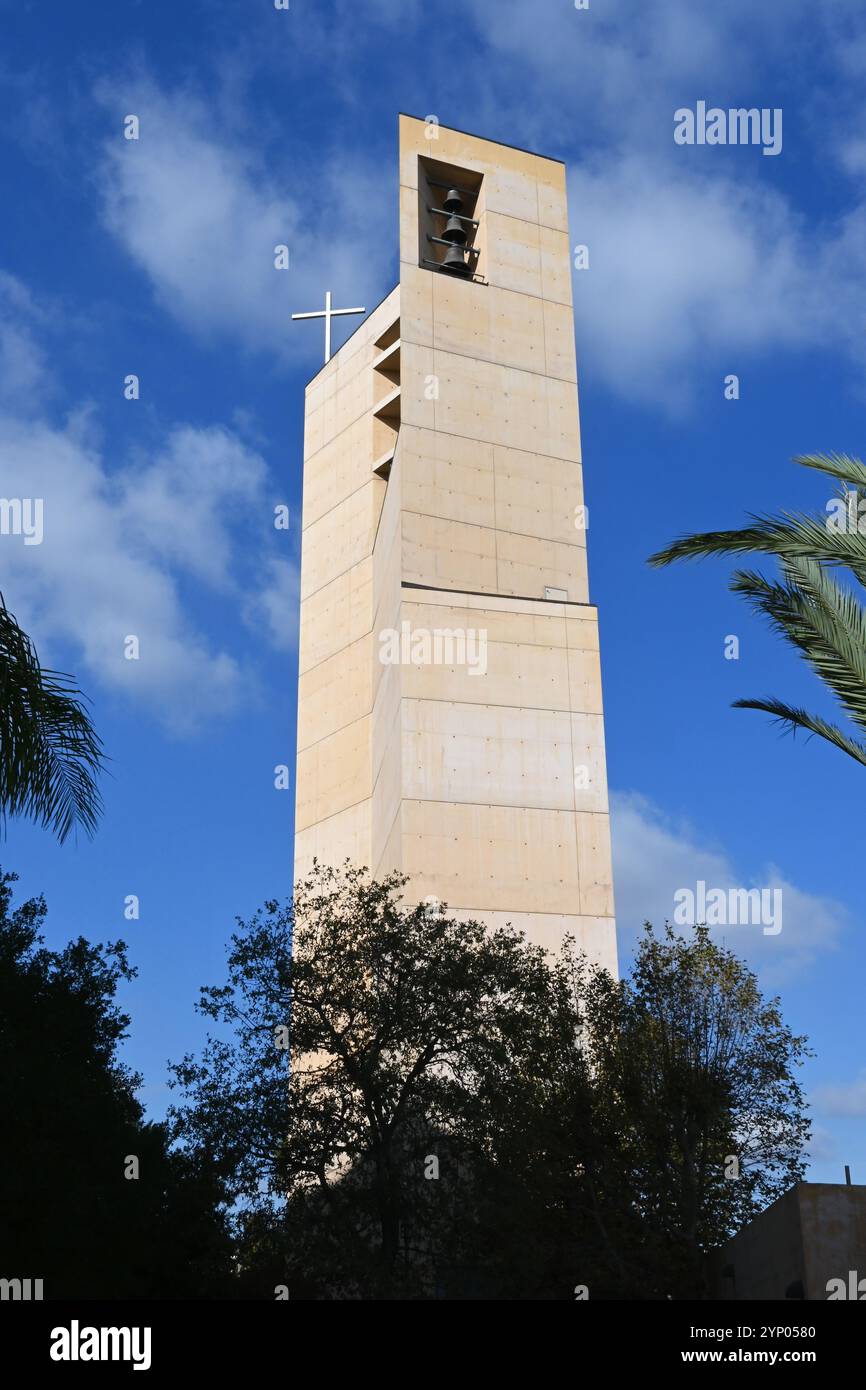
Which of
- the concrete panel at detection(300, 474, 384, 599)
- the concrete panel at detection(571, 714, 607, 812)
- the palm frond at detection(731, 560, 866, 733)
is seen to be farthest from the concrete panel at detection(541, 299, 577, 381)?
the palm frond at detection(731, 560, 866, 733)

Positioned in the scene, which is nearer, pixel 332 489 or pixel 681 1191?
pixel 681 1191

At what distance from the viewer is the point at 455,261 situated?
48.9m

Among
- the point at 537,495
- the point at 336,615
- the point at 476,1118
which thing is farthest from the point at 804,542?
the point at 336,615

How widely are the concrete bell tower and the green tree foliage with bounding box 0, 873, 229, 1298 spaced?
38.7 feet

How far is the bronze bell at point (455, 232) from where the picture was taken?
161ft

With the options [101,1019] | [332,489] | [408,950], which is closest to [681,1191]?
[408,950]

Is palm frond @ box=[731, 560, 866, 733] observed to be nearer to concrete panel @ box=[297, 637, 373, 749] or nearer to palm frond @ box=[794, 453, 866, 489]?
palm frond @ box=[794, 453, 866, 489]

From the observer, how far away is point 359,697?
50062 mm

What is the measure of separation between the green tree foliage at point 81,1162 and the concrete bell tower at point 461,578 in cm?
1178

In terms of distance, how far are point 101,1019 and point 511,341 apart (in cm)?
2803
